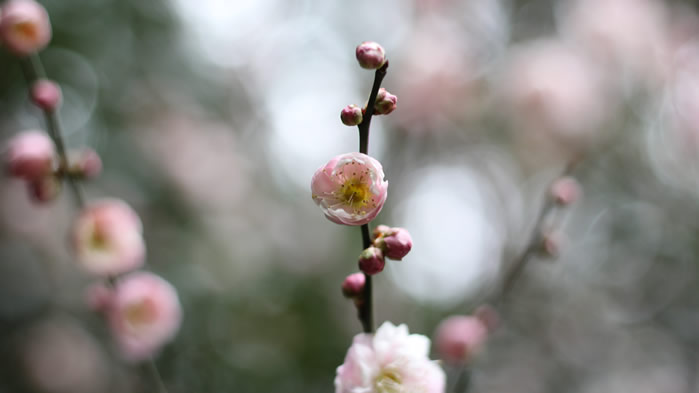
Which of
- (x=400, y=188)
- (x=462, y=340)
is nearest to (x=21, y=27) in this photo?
(x=462, y=340)

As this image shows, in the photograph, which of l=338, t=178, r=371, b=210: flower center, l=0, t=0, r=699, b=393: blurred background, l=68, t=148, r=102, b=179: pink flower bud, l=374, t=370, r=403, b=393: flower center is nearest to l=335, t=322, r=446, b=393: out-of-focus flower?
l=374, t=370, r=403, b=393: flower center

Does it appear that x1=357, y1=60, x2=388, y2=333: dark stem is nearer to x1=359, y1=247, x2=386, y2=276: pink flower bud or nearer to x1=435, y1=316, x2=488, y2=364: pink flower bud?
x1=359, y1=247, x2=386, y2=276: pink flower bud

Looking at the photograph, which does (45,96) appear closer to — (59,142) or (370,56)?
(59,142)

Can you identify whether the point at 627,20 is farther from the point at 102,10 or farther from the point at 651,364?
the point at 102,10

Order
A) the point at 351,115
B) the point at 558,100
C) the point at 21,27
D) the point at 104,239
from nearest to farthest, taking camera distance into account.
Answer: the point at 351,115 < the point at 21,27 < the point at 104,239 < the point at 558,100

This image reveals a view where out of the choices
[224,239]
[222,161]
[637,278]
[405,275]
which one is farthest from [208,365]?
[637,278]

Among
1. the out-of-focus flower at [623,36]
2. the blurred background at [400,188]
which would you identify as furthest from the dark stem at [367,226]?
the out-of-focus flower at [623,36]
